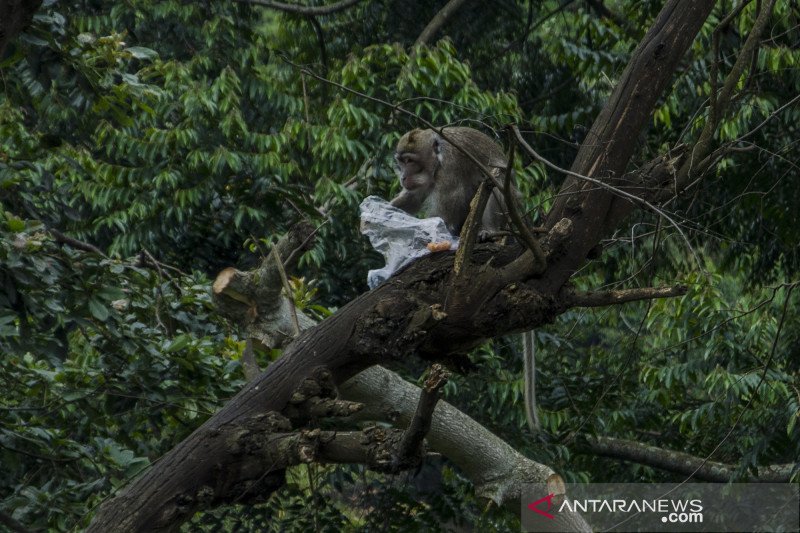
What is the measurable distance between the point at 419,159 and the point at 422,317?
2313 mm

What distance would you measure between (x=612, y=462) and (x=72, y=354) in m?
4.44

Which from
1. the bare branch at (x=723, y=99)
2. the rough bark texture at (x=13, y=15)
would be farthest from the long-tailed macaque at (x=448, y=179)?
the rough bark texture at (x=13, y=15)

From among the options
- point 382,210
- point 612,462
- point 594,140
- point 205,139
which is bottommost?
point 612,462

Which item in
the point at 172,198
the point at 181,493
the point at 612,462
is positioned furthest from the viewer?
the point at 612,462

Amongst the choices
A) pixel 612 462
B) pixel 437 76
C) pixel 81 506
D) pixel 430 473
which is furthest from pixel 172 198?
pixel 612 462

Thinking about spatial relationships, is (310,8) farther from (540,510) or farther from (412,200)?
(540,510)

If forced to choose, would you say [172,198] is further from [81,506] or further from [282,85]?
[81,506]

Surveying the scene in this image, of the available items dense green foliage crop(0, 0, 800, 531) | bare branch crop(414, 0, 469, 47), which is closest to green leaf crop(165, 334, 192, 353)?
dense green foliage crop(0, 0, 800, 531)

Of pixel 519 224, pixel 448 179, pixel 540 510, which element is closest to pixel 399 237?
pixel 519 224

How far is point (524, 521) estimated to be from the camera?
548cm

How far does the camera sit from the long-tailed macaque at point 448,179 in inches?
218

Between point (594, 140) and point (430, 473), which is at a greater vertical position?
point (594, 140)

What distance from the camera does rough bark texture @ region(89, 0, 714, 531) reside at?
371 cm

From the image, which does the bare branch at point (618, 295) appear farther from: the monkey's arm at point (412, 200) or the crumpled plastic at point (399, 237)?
the monkey's arm at point (412, 200)
